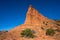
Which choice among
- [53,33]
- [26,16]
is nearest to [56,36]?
[53,33]

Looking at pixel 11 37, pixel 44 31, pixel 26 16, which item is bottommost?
pixel 11 37

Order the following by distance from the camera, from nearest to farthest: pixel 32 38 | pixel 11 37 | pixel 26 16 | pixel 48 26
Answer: pixel 11 37
pixel 32 38
pixel 48 26
pixel 26 16

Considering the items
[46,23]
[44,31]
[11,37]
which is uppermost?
[46,23]

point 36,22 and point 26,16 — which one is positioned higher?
point 26,16

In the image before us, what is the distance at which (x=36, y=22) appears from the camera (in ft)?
194

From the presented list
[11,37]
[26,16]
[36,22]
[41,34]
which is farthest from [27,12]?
[11,37]

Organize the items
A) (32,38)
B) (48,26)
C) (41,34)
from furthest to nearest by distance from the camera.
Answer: (48,26)
(41,34)
(32,38)

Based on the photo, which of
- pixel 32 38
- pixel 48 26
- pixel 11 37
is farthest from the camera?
pixel 48 26

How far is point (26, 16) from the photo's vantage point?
63094 mm

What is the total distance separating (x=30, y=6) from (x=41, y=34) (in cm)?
1749

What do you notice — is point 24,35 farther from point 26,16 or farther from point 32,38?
point 26,16

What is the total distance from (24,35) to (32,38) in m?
2.27

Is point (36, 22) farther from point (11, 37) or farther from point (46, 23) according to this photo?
point (11, 37)

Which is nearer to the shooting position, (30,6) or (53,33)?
(53,33)
